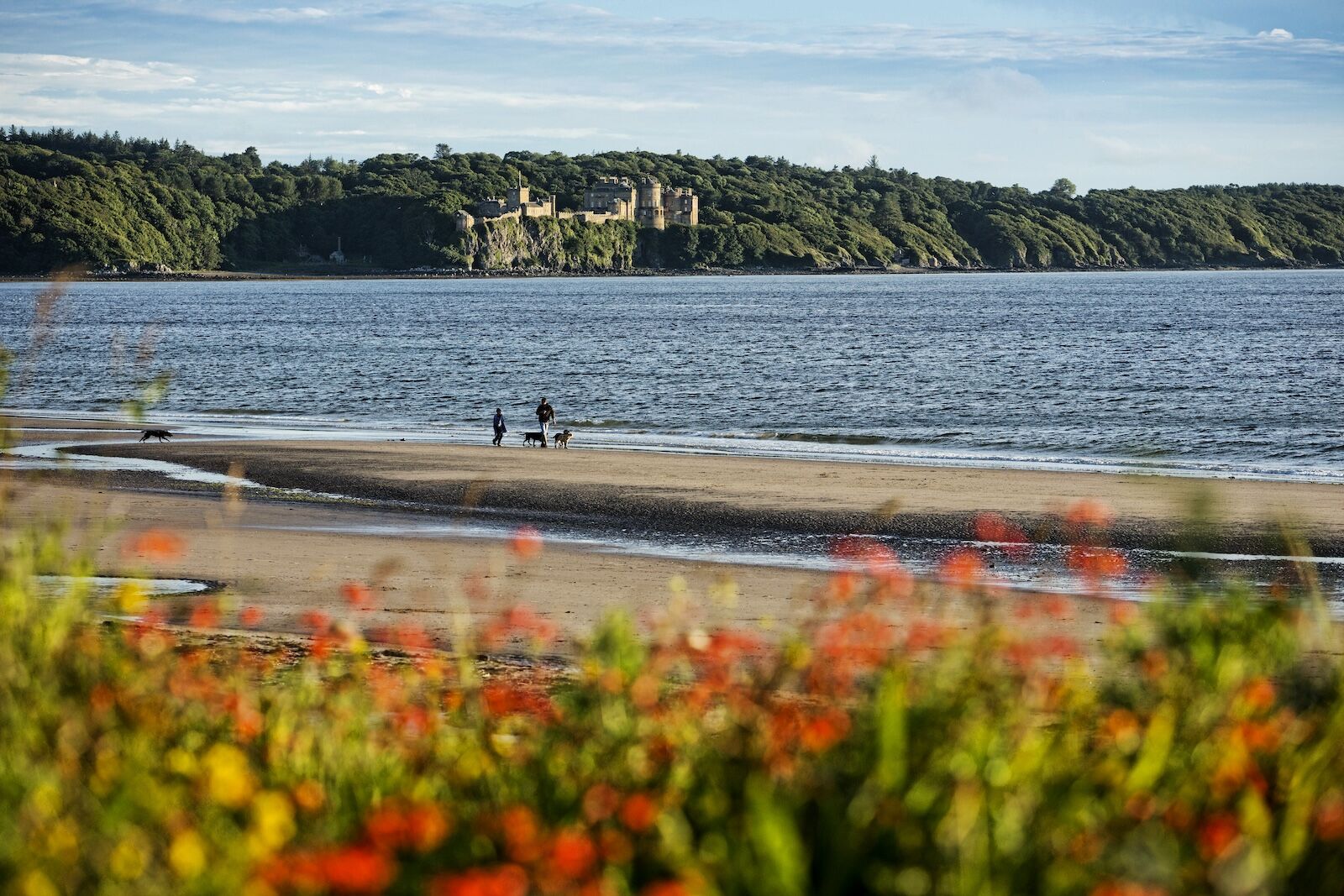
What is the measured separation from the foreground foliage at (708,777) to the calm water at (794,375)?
1.59 m

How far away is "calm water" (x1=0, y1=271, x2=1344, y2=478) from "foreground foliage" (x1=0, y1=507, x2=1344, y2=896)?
159 cm

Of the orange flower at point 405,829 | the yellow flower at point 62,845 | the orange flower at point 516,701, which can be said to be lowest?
the orange flower at point 516,701

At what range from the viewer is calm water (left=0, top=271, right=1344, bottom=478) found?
39.2 meters

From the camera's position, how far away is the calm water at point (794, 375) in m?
39.2

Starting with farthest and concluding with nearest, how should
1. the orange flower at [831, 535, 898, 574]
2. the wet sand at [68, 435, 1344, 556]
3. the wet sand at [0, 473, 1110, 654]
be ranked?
the wet sand at [68, 435, 1344, 556]
the orange flower at [831, 535, 898, 574]
the wet sand at [0, 473, 1110, 654]

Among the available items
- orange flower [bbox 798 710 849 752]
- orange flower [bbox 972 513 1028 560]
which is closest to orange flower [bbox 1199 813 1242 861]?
orange flower [bbox 798 710 849 752]

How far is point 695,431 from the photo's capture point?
42.1m

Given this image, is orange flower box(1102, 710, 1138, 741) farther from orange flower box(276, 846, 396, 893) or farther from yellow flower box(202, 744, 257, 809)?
yellow flower box(202, 744, 257, 809)

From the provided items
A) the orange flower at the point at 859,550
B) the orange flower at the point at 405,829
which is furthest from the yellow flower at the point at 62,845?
the orange flower at the point at 859,550

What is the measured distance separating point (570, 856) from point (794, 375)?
60.2 m

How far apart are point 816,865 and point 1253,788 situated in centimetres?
120

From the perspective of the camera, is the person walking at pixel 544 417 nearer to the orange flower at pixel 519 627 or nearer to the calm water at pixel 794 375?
the calm water at pixel 794 375

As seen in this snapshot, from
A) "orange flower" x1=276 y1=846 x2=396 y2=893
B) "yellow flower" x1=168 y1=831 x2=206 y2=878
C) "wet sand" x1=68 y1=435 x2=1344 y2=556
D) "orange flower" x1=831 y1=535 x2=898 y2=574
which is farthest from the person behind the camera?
"wet sand" x1=68 y1=435 x2=1344 y2=556

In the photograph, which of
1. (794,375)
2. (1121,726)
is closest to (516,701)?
(1121,726)
